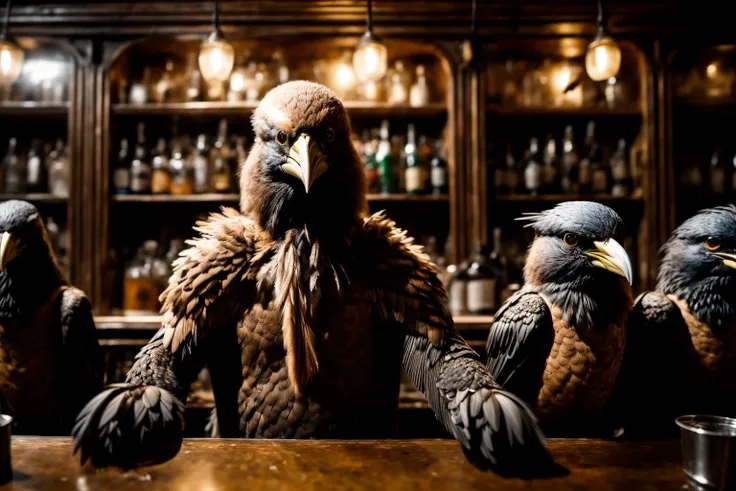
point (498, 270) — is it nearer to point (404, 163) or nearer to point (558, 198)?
point (558, 198)

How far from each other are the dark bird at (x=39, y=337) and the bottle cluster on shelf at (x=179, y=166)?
53.3 inches

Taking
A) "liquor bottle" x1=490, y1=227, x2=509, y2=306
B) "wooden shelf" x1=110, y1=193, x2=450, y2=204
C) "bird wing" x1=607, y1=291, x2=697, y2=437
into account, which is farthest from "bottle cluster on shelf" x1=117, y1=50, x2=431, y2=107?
"bird wing" x1=607, y1=291, x2=697, y2=437

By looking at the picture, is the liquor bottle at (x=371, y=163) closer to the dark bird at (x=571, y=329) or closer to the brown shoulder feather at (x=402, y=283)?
the dark bird at (x=571, y=329)

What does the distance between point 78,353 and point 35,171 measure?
1.76 metres

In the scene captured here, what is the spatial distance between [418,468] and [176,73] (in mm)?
2773

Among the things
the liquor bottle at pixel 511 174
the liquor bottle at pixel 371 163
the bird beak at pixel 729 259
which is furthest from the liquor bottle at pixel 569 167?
the bird beak at pixel 729 259

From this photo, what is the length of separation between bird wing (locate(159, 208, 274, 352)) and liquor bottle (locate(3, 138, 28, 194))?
7.65 ft

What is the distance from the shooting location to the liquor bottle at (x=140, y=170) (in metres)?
2.81

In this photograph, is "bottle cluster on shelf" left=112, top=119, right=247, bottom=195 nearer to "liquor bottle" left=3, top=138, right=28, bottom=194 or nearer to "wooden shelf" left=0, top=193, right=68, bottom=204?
"wooden shelf" left=0, top=193, right=68, bottom=204

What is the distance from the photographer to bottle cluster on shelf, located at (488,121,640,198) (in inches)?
114

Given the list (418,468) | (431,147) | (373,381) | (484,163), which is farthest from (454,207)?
(418,468)

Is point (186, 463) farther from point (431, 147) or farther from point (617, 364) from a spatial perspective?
point (431, 147)

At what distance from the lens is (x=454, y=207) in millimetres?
2713

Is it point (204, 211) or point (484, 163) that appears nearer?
point (484, 163)
